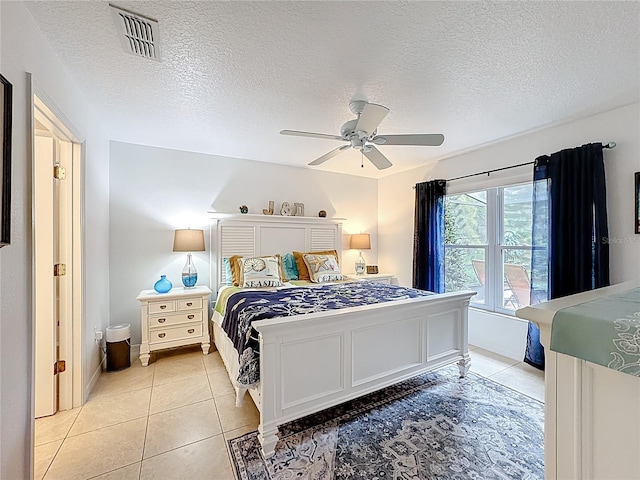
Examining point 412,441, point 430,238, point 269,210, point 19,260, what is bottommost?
point 412,441

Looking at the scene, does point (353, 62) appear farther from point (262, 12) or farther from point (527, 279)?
point (527, 279)

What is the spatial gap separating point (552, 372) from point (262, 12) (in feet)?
6.45

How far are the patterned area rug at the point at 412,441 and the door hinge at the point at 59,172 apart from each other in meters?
2.31

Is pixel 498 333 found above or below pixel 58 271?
below

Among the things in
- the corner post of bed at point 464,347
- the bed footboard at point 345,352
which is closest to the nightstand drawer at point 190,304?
the bed footboard at point 345,352

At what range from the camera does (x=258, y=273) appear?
3248mm

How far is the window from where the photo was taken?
3176 mm

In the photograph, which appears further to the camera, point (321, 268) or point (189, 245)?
point (321, 268)

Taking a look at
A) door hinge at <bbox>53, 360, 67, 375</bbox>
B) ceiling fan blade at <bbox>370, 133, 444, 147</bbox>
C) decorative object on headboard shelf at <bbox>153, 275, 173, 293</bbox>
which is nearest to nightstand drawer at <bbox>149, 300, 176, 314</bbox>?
decorative object on headboard shelf at <bbox>153, 275, 173, 293</bbox>

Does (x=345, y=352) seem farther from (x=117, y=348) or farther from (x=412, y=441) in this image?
(x=117, y=348)

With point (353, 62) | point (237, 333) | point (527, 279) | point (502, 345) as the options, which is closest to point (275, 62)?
point (353, 62)

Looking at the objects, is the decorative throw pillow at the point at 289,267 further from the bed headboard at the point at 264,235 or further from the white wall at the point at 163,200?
the white wall at the point at 163,200

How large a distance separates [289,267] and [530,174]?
3016 mm

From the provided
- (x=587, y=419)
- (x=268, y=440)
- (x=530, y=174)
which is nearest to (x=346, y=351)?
(x=268, y=440)
